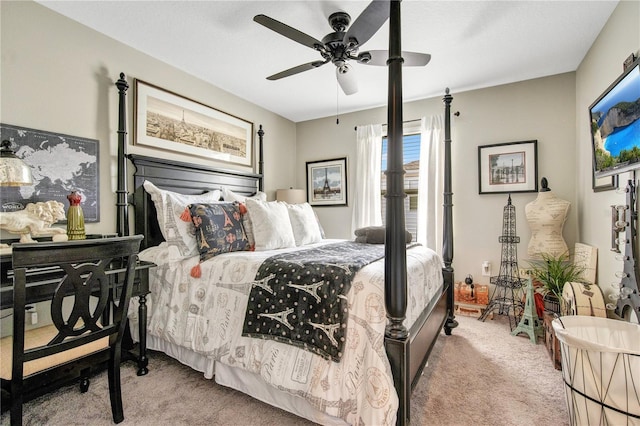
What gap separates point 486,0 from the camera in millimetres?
2029

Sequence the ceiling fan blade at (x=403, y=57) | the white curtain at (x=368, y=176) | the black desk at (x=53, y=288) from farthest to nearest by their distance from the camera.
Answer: the white curtain at (x=368, y=176) < the ceiling fan blade at (x=403, y=57) < the black desk at (x=53, y=288)

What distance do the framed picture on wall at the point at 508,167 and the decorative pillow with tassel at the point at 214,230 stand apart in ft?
9.30

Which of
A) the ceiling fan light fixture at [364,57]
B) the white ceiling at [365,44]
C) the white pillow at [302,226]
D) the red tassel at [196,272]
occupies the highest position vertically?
the white ceiling at [365,44]

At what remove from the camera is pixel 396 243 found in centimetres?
137

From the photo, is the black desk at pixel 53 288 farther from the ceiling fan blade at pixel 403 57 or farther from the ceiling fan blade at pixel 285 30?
the ceiling fan blade at pixel 403 57

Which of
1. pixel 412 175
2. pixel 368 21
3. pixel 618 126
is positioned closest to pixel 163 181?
pixel 368 21

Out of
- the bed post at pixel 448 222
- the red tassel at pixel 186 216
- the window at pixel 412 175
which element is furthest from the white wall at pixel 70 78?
the window at pixel 412 175

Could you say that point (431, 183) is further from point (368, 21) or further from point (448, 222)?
point (368, 21)

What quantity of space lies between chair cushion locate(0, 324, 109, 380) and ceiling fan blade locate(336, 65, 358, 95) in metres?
2.45

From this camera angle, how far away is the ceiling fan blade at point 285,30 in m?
1.78

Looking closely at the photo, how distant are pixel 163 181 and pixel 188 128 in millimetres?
662

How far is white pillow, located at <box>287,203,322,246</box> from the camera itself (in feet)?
9.55

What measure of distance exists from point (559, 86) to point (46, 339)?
4961 millimetres

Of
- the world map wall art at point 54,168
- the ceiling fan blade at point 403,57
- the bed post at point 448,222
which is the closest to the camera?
the world map wall art at point 54,168
